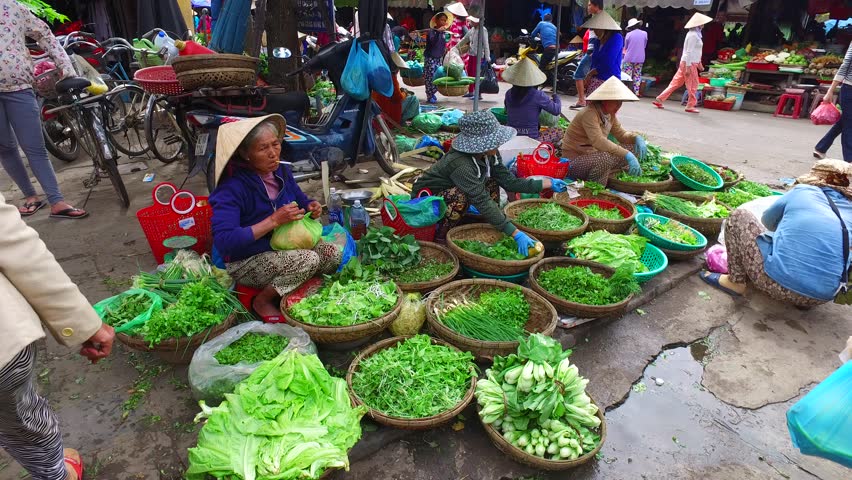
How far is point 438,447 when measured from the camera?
7.50ft

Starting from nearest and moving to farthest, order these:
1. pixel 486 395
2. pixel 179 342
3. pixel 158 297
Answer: pixel 486 395
pixel 179 342
pixel 158 297

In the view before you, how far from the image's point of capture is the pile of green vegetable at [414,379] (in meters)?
2.26

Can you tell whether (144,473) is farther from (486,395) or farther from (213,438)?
(486,395)

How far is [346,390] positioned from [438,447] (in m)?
0.55

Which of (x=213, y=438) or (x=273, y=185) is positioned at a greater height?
(x=273, y=185)

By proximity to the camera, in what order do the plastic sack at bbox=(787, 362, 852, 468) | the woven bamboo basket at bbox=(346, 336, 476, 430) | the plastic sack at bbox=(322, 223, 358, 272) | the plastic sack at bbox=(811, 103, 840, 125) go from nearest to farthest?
1. the plastic sack at bbox=(787, 362, 852, 468)
2. the woven bamboo basket at bbox=(346, 336, 476, 430)
3. the plastic sack at bbox=(322, 223, 358, 272)
4. the plastic sack at bbox=(811, 103, 840, 125)

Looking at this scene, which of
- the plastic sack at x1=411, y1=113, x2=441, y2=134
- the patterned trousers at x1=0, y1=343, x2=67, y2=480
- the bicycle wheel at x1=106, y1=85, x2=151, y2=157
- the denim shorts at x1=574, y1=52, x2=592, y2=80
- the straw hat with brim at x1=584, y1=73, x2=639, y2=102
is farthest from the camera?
the denim shorts at x1=574, y1=52, x2=592, y2=80

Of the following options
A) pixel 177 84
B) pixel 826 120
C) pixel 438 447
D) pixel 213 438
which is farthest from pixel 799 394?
pixel 826 120

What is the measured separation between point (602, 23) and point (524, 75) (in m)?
2.42

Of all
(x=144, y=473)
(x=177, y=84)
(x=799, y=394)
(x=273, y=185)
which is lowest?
(x=799, y=394)

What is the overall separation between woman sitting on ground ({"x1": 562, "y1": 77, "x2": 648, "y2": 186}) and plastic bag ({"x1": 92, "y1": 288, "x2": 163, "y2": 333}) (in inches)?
164

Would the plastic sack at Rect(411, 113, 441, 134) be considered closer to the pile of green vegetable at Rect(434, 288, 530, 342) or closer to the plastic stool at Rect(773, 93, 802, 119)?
the pile of green vegetable at Rect(434, 288, 530, 342)

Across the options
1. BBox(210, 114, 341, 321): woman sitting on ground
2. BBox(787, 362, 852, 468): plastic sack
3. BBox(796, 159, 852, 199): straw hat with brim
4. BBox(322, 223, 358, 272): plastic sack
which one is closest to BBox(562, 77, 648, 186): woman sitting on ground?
BBox(796, 159, 852, 199): straw hat with brim

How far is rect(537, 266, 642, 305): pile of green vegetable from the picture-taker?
3025 mm
